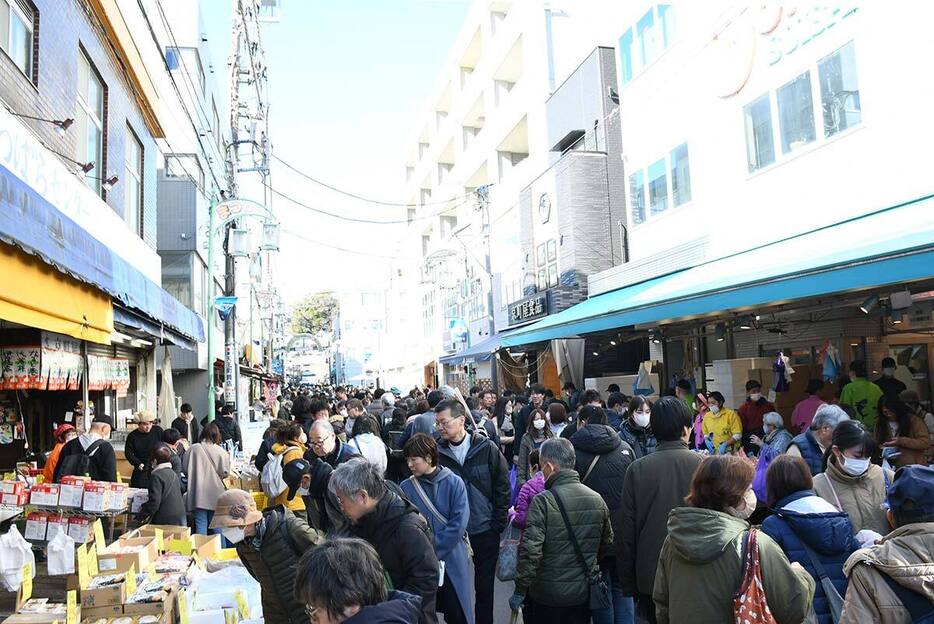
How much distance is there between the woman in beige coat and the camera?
832cm

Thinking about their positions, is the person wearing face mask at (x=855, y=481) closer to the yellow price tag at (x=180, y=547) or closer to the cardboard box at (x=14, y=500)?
the yellow price tag at (x=180, y=547)

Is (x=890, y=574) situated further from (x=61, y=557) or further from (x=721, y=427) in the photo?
(x=721, y=427)

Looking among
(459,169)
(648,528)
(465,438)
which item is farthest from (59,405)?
(459,169)

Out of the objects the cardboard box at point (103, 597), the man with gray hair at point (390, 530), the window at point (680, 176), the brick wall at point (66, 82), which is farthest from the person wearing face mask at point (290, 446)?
the window at point (680, 176)

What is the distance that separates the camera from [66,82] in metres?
9.42

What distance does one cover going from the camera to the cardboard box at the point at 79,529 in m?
6.25

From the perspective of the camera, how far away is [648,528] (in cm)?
456

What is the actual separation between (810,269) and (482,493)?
14.9ft

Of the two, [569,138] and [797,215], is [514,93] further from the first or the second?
[797,215]

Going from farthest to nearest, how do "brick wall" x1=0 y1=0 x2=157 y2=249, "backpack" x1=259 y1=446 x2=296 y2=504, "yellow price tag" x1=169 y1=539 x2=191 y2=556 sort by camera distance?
"brick wall" x1=0 y1=0 x2=157 y2=249 → "backpack" x1=259 y1=446 x2=296 y2=504 → "yellow price tag" x1=169 y1=539 x2=191 y2=556

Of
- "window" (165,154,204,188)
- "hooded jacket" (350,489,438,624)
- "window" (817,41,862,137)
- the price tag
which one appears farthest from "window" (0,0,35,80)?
"window" (165,154,204,188)

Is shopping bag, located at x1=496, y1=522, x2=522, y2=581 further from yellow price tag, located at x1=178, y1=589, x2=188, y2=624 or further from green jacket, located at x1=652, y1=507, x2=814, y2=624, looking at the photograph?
yellow price tag, located at x1=178, y1=589, x2=188, y2=624

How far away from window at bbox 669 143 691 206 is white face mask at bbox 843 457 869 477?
1186 cm

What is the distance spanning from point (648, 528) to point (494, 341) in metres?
19.5
